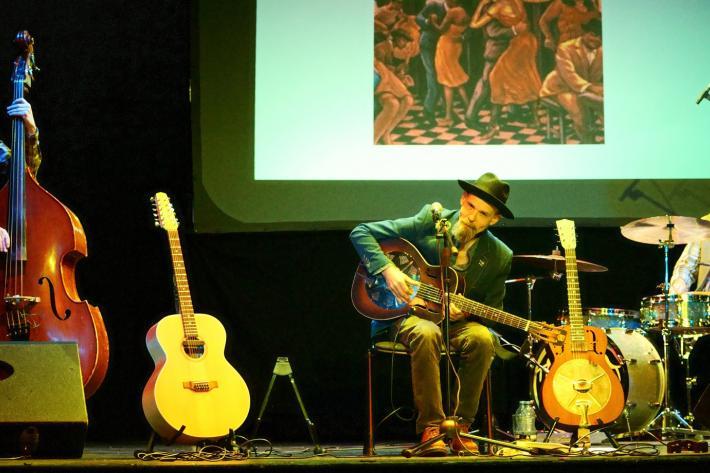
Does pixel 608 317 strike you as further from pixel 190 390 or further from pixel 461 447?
pixel 190 390

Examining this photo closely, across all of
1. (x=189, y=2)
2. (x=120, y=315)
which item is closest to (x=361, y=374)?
(x=120, y=315)

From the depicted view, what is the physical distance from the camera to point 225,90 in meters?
5.47

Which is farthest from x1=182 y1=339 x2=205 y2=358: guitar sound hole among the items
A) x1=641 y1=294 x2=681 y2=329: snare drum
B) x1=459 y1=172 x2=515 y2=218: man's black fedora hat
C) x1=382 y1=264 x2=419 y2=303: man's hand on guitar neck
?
x1=641 y1=294 x2=681 y2=329: snare drum

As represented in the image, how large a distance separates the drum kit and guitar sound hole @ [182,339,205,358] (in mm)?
1755

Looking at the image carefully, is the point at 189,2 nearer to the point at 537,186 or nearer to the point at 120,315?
the point at 120,315

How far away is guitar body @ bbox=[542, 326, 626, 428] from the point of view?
4578mm

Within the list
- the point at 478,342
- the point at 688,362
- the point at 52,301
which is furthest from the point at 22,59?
the point at 688,362

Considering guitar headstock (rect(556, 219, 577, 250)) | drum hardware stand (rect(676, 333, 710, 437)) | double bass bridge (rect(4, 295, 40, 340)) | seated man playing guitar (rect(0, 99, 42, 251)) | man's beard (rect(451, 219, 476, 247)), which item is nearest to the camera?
double bass bridge (rect(4, 295, 40, 340))

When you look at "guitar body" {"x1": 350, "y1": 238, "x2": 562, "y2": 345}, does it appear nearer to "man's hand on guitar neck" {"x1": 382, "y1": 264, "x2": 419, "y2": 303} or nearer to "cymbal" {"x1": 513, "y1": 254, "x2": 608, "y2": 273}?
"man's hand on guitar neck" {"x1": 382, "y1": 264, "x2": 419, "y2": 303}

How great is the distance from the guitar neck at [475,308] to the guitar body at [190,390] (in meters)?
0.99

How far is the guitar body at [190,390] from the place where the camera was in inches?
159

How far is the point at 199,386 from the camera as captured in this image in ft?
13.6

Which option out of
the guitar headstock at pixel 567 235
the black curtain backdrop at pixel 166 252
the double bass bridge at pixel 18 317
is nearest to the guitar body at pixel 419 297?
the guitar headstock at pixel 567 235

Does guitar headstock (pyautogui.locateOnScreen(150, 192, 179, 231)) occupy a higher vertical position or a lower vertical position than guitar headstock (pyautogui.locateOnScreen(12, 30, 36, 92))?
lower
